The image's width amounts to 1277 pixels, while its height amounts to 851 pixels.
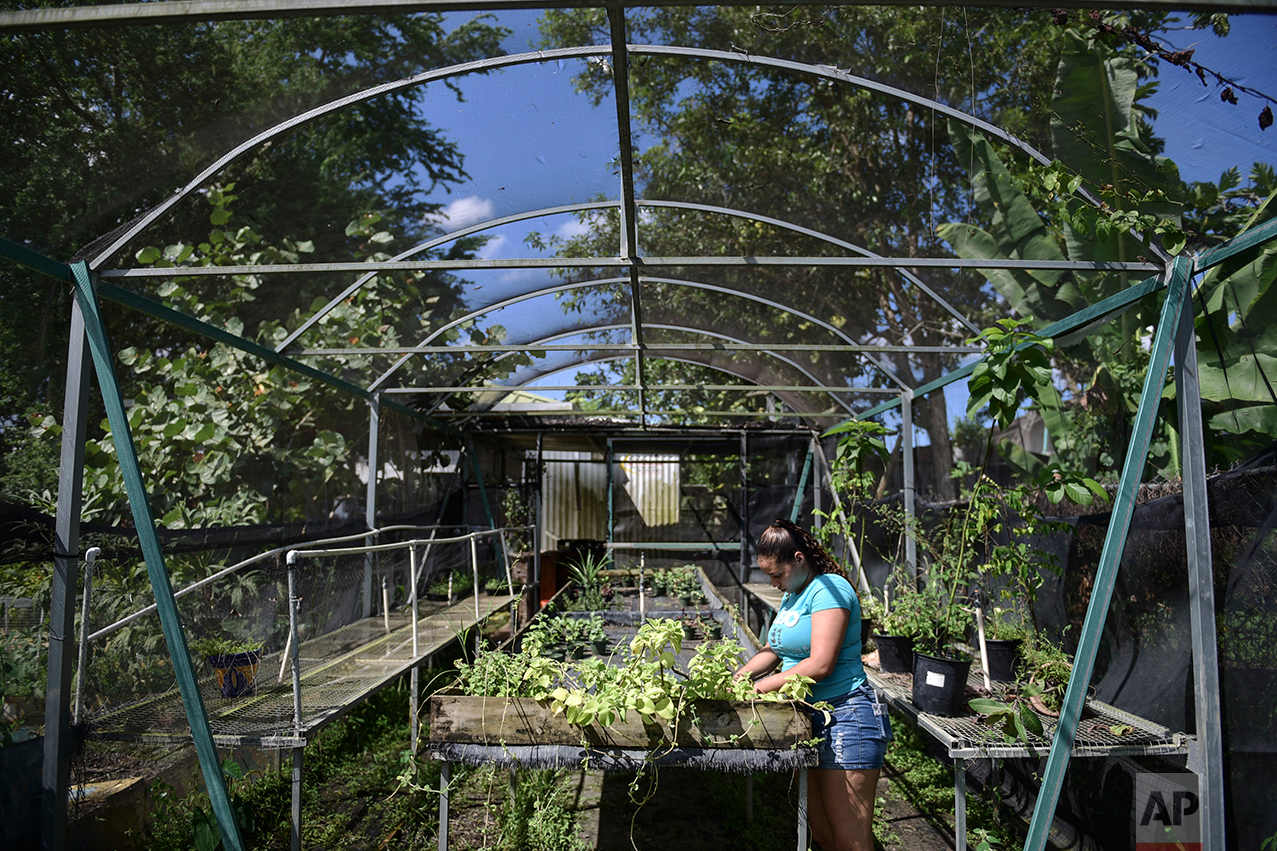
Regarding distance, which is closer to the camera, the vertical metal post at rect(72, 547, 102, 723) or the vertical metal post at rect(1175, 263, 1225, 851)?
the vertical metal post at rect(1175, 263, 1225, 851)

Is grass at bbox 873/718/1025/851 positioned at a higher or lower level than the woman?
lower

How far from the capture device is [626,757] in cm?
267

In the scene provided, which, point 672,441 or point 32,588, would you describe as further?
point 672,441

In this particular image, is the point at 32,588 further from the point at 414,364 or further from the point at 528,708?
the point at 414,364

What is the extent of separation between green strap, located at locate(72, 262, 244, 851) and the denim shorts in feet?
8.29

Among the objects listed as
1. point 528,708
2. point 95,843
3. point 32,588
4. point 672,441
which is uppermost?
point 672,441

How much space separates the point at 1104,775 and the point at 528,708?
284cm

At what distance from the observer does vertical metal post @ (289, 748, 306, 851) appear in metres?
3.21

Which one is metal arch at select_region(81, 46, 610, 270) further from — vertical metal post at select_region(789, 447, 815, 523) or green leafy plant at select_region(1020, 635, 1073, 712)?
vertical metal post at select_region(789, 447, 815, 523)

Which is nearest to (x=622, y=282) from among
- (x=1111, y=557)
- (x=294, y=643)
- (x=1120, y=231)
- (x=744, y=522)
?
(x=1120, y=231)

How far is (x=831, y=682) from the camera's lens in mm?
3094

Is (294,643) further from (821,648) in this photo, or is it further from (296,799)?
(821,648)

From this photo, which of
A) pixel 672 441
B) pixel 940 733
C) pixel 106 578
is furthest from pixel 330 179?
pixel 672 441

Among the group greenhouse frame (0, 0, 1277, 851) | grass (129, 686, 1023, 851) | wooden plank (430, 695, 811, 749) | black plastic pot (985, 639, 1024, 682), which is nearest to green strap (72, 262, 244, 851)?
greenhouse frame (0, 0, 1277, 851)
